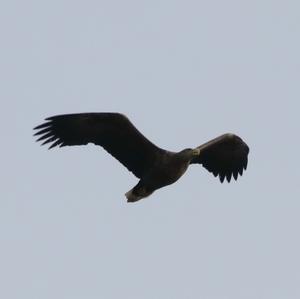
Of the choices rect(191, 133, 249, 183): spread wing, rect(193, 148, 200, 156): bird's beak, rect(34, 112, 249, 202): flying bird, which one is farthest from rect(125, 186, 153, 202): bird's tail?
rect(191, 133, 249, 183): spread wing

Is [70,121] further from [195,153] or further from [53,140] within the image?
[195,153]

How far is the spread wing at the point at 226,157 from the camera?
17.8 m

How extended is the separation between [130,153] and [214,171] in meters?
2.03

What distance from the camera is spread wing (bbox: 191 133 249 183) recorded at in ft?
58.2

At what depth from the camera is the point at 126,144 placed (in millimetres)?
16500

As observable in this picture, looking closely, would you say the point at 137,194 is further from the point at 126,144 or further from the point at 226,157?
the point at 226,157

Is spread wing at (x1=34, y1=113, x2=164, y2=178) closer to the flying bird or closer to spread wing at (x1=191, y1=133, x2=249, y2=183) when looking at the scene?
the flying bird

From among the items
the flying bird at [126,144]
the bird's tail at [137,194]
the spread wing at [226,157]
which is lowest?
the bird's tail at [137,194]

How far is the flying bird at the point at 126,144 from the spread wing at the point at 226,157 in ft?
3.91

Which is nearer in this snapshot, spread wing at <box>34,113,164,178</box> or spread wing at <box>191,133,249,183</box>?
spread wing at <box>34,113,164,178</box>

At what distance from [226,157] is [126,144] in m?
2.17

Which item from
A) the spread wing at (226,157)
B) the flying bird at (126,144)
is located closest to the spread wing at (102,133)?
the flying bird at (126,144)

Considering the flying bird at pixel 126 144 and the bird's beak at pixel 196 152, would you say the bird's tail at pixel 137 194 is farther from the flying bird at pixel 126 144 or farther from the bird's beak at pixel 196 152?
the bird's beak at pixel 196 152

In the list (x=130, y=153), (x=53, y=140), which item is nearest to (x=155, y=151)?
(x=130, y=153)
